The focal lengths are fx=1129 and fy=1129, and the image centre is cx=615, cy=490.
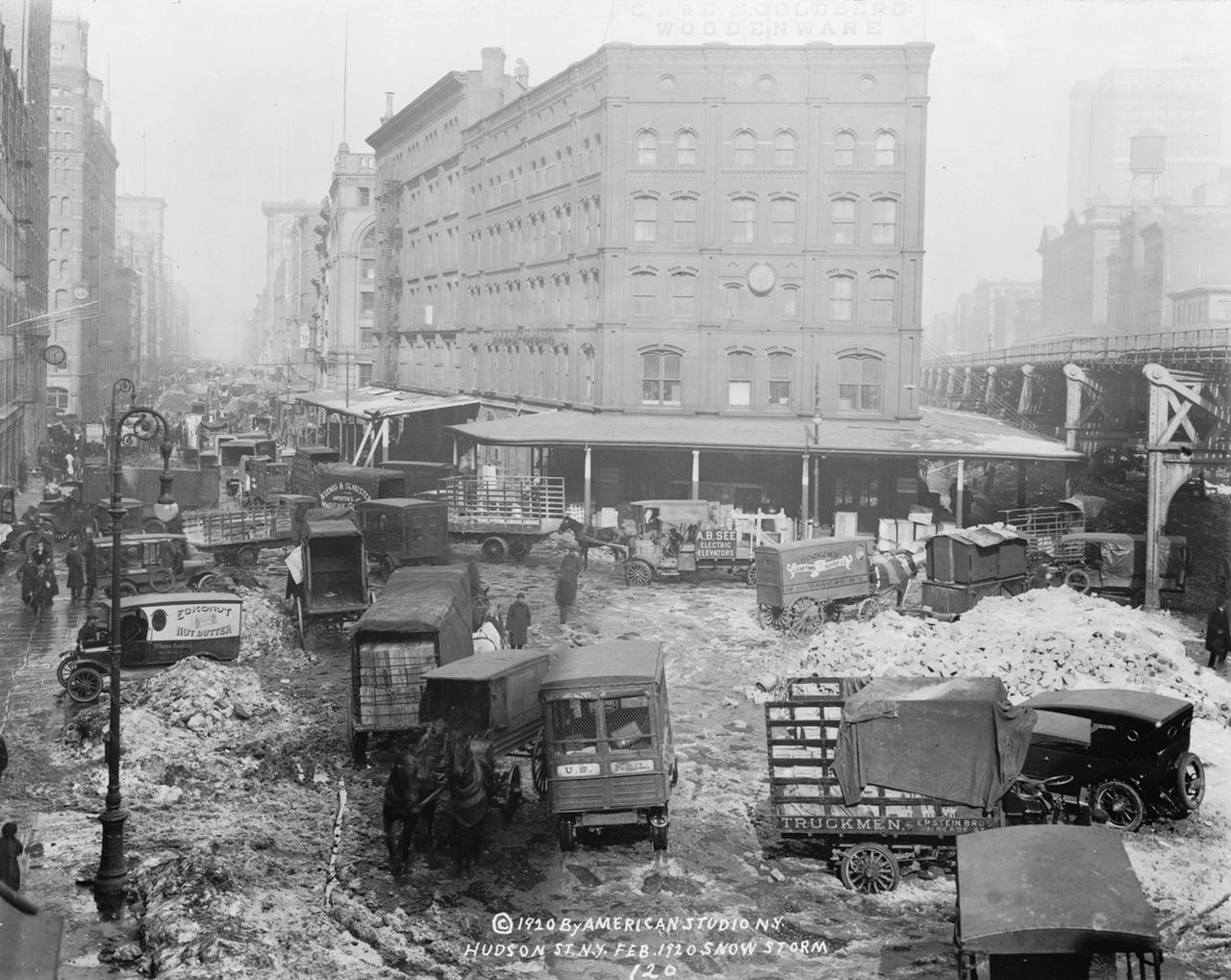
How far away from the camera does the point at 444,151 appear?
41.1 meters

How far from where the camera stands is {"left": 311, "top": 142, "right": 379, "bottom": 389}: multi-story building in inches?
2186

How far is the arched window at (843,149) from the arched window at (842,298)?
394 centimetres

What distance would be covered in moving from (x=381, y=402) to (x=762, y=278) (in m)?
18.6

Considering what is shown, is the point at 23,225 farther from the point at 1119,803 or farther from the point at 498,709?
the point at 1119,803

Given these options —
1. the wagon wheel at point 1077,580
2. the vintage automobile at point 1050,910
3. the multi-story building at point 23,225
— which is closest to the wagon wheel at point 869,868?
the vintage automobile at point 1050,910

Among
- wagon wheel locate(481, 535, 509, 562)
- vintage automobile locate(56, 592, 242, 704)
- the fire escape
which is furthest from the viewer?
the fire escape

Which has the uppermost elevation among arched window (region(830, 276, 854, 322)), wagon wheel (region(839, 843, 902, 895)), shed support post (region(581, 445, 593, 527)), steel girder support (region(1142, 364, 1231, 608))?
arched window (region(830, 276, 854, 322))

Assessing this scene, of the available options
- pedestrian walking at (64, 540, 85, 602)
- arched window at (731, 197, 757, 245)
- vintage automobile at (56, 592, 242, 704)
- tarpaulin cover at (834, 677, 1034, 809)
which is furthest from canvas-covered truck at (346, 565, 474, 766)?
arched window at (731, 197, 757, 245)

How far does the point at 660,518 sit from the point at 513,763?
19296mm

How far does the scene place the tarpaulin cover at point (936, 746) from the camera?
13.7m

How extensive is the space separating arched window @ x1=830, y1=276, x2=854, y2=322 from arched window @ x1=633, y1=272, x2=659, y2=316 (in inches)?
247

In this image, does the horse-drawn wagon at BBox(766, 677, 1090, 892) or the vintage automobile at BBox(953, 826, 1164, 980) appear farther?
the horse-drawn wagon at BBox(766, 677, 1090, 892)

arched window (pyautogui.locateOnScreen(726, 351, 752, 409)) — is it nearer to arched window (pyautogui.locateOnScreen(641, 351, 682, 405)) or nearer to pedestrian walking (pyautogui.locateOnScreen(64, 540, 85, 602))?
arched window (pyautogui.locateOnScreen(641, 351, 682, 405))

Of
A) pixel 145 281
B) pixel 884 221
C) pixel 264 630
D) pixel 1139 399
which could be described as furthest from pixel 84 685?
pixel 145 281
